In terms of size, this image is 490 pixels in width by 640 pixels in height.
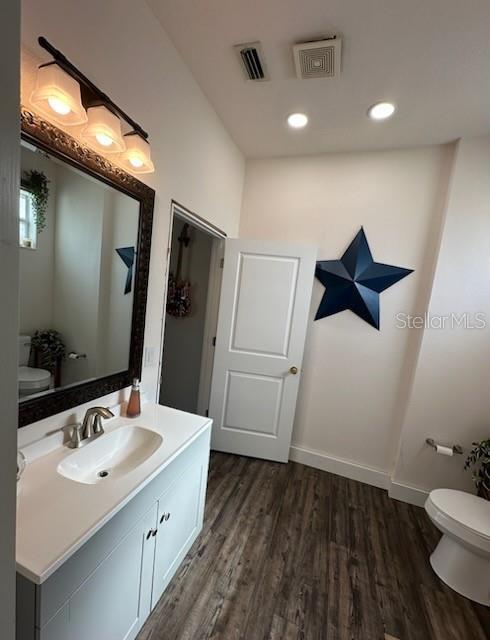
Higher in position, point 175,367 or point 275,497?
point 175,367

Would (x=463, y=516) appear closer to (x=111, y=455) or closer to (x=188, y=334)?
(x=111, y=455)

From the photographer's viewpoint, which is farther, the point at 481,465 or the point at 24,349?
the point at 481,465

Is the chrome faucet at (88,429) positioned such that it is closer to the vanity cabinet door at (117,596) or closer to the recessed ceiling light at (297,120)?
the vanity cabinet door at (117,596)

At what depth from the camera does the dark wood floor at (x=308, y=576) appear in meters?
1.29

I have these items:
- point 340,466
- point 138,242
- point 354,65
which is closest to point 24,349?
point 138,242

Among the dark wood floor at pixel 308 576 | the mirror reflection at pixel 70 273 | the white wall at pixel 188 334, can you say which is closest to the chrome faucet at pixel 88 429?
the mirror reflection at pixel 70 273

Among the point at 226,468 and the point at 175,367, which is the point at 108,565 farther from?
the point at 175,367

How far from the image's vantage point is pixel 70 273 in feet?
3.73

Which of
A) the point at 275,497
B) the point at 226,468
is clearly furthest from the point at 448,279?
the point at 226,468

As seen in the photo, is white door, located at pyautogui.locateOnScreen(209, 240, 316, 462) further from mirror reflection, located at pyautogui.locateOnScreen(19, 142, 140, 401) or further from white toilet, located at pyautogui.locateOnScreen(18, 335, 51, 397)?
white toilet, located at pyautogui.locateOnScreen(18, 335, 51, 397)

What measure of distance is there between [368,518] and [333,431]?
66cm

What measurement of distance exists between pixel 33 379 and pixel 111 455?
512 millimetres

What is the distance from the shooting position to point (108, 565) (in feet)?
2.99

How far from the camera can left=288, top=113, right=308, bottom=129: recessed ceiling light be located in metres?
1.91
